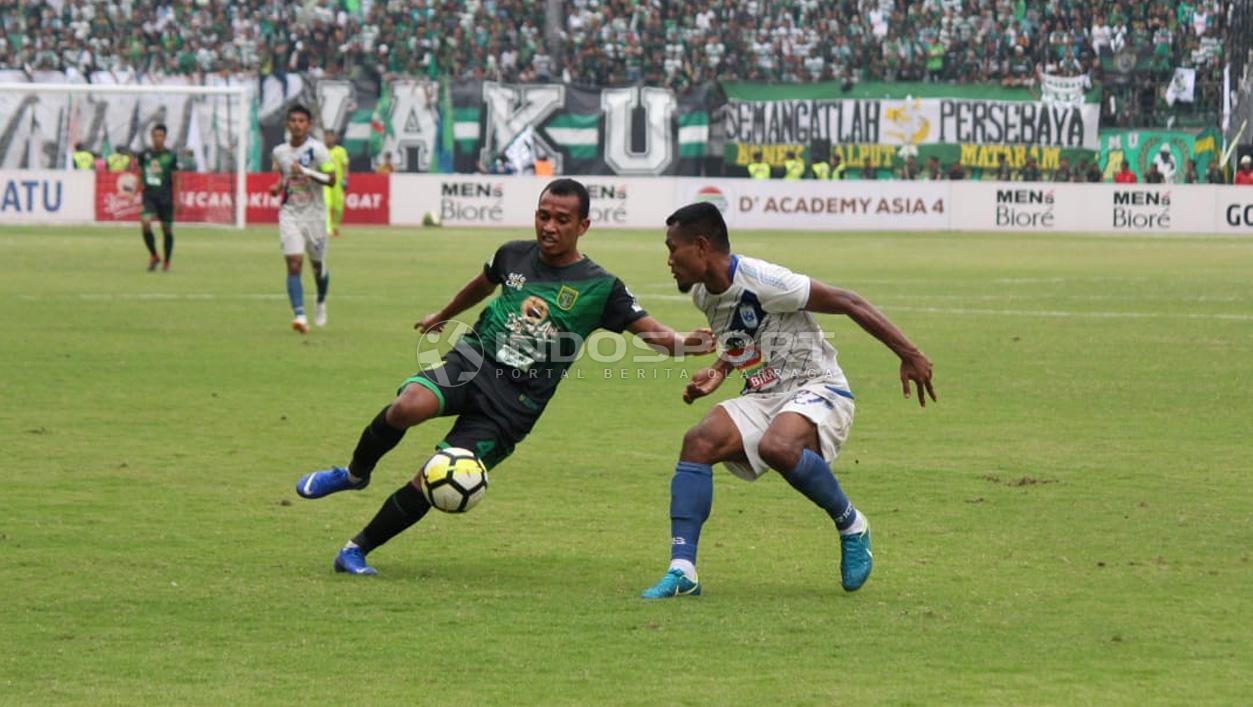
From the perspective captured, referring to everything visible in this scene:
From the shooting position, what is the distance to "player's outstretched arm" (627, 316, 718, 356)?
7387mm

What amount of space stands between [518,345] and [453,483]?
0.80 m

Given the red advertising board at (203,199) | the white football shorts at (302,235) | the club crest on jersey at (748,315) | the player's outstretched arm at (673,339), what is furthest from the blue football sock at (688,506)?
the red advertising board at (203,199)

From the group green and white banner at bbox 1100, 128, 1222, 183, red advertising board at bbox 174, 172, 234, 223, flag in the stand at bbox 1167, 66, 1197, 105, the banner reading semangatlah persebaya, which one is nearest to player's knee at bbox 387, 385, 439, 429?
red advertising board at bbox 174, 172, 234, 223

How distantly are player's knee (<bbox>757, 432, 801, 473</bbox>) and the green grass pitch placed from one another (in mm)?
521

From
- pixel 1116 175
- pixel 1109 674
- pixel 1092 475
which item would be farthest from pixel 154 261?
pixel 1116 175

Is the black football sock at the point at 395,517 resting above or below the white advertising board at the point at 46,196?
below

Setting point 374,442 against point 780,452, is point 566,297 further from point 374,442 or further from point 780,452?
point 780,452

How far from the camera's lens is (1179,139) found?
48.7 meters

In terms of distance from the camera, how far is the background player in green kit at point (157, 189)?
90.9 ft

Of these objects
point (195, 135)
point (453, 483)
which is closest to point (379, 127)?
point (195, 135)

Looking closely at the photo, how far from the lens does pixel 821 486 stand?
7.21 m

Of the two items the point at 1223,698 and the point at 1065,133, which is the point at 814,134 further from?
the point at 1223,698

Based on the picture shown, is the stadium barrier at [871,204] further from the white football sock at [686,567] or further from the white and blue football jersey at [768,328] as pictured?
the white football sock at [686,567]

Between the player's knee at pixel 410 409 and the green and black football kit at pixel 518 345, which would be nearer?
the player's knee at pixel 410 409
